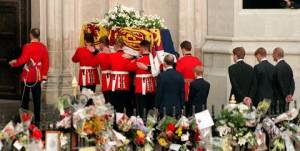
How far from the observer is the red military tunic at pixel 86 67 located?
2031cm

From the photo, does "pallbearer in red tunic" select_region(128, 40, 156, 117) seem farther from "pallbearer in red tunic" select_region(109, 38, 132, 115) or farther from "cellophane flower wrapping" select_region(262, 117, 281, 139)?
"cellophane flower wrapping" select_region(262, 117, 281, 139)

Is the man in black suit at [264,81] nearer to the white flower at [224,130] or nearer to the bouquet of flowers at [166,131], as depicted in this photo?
the white flower at [224,130]

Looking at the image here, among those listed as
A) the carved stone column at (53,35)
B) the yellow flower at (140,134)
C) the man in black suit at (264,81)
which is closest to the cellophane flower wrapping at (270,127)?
the yellow flower at (140,134)

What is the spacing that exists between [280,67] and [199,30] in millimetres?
3954

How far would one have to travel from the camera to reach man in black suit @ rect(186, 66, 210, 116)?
17578 millimetres

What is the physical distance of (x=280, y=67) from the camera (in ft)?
61.4

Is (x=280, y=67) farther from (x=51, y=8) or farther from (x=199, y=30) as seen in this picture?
(x=51, y=8)

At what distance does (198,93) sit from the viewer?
58.1 ft

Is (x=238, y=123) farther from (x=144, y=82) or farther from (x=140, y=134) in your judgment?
(x=144, y=82)

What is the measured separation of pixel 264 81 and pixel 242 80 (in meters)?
0.44

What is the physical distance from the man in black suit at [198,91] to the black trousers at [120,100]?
81.2 inches

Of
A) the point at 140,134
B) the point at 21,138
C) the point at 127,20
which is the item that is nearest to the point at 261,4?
the point at 127,20

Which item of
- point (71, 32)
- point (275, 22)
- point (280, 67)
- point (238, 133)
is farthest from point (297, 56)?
point (238, 133)

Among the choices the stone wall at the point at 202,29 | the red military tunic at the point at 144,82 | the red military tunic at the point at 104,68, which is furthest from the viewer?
the stone wall at the point at 202,29
